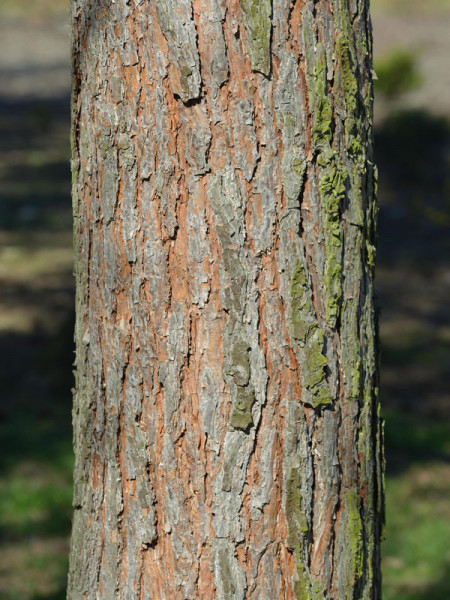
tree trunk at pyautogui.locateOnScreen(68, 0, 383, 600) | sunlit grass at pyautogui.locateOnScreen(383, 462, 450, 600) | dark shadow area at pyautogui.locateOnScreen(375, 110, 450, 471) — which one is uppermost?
dark shadow area at pyautogui.locateOnScreen(375, 110, 450, 471)

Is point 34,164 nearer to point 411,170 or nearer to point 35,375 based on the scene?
point 411,170

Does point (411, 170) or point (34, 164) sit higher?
point (34, 164)

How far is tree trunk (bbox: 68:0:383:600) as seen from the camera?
1.58 metres

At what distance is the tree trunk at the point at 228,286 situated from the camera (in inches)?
62.0

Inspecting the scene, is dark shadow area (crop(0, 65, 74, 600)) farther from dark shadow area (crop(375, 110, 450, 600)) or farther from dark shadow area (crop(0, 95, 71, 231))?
dark shadow area (crop(375, 110, 450, 600))

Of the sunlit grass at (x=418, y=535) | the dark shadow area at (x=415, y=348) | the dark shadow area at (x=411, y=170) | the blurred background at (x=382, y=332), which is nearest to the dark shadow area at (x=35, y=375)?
the blurred background at (x=382, y=332)

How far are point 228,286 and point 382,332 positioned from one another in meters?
5.87

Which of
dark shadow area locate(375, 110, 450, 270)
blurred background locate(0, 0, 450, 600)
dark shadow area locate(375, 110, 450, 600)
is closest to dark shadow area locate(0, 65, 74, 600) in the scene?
blurred background locate(0, 0, 450, 600)

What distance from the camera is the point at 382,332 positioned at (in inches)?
287

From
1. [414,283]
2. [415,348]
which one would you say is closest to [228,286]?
[415,348]

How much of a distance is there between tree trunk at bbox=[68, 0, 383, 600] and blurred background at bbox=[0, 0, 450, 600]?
2.28 metres

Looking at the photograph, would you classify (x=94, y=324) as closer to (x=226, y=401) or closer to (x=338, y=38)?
(x=226, y=401)

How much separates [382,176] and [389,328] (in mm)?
4946

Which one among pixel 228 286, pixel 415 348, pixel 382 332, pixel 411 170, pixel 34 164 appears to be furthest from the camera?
pixel 34 164
